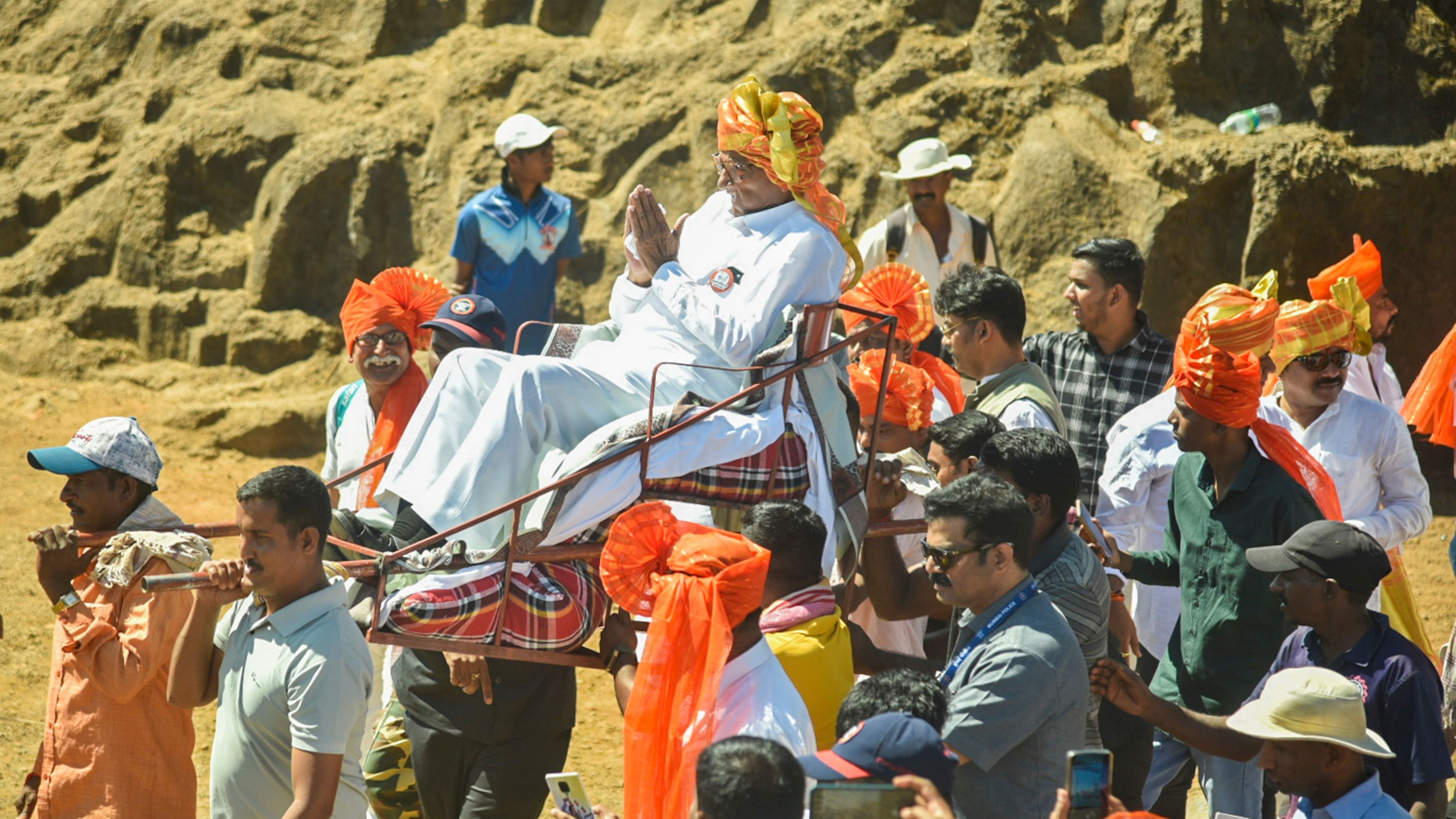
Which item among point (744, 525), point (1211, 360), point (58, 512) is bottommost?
point (58, 512)

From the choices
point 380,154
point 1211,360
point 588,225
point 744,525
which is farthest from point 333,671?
point 380,154

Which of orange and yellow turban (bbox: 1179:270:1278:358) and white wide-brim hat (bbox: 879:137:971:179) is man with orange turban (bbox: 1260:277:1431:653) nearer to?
orange and yellow turban (bbox: 1179:270:1278:358)

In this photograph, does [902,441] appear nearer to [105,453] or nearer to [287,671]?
[287,671]

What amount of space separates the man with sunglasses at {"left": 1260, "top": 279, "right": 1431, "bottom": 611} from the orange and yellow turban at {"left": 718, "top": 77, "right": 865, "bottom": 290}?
2.03 metres

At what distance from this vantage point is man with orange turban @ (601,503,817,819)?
11.6 ft

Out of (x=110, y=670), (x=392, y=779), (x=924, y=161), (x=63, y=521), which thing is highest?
(x=924, y=161)

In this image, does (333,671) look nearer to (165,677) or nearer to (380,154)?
(165,677)

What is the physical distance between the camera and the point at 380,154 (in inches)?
496

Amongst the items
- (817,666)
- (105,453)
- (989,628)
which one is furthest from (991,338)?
(105,453)

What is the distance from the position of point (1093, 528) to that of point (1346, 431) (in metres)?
1.67

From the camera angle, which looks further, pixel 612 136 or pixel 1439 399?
pixel 612 136

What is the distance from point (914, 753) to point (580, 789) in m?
0.76

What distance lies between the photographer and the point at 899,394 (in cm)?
575

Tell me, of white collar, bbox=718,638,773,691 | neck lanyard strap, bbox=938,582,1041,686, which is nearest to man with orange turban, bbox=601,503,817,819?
white collar, bbox=718,638,773,691
